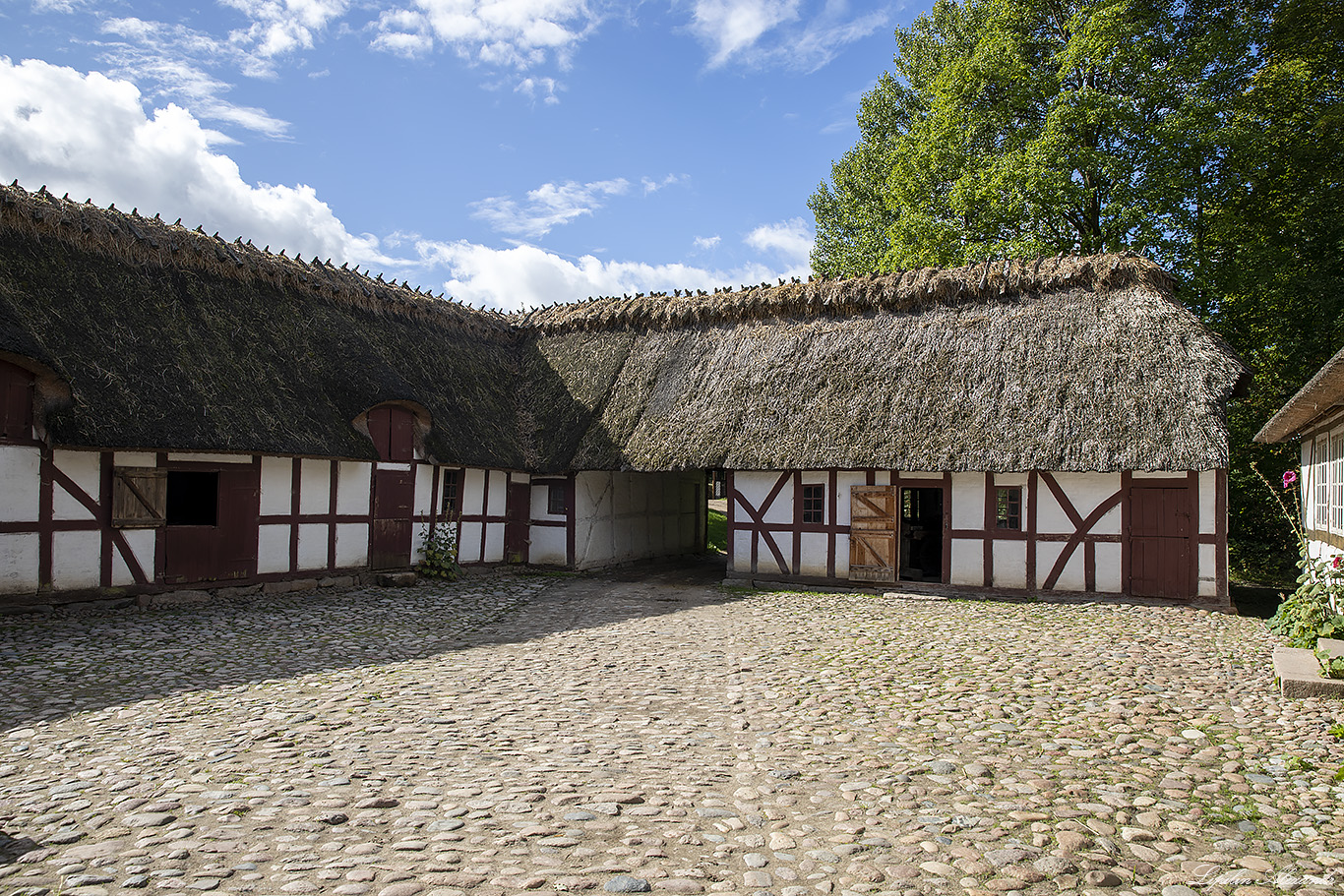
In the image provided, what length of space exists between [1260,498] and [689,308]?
13.6m

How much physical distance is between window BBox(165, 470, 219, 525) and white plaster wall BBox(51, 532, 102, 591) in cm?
371

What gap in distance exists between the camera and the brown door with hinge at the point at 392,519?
47.7 feet

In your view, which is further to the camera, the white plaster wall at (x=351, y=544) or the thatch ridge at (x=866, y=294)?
the thatch ridge at (x=866, y=294)

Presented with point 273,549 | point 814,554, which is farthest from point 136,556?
point 814,554

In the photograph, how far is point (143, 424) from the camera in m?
11.0

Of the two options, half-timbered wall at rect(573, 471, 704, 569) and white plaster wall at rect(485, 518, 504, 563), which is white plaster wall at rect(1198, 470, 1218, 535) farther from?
white plaster wall at rect(485, 518, 504, 563)

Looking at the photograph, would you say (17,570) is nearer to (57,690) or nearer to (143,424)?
(143,424)

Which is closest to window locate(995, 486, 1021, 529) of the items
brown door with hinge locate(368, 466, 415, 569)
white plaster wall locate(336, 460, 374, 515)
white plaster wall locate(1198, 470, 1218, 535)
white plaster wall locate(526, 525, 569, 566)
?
white plaster wall locate(1198, 470, 1218, 535)

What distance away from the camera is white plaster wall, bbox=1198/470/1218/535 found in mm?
12523

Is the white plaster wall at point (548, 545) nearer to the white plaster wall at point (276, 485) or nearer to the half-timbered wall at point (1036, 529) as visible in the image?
the half-timbered wall at point (1036, 529)

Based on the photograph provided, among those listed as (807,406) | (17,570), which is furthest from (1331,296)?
(17,570)

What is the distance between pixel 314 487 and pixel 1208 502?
47.0 feet

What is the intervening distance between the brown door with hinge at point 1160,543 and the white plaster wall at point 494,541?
1157 centimetres

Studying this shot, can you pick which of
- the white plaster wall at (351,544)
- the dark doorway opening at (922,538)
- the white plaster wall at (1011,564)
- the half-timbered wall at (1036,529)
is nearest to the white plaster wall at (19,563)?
the white plaster wall at (351,544)
